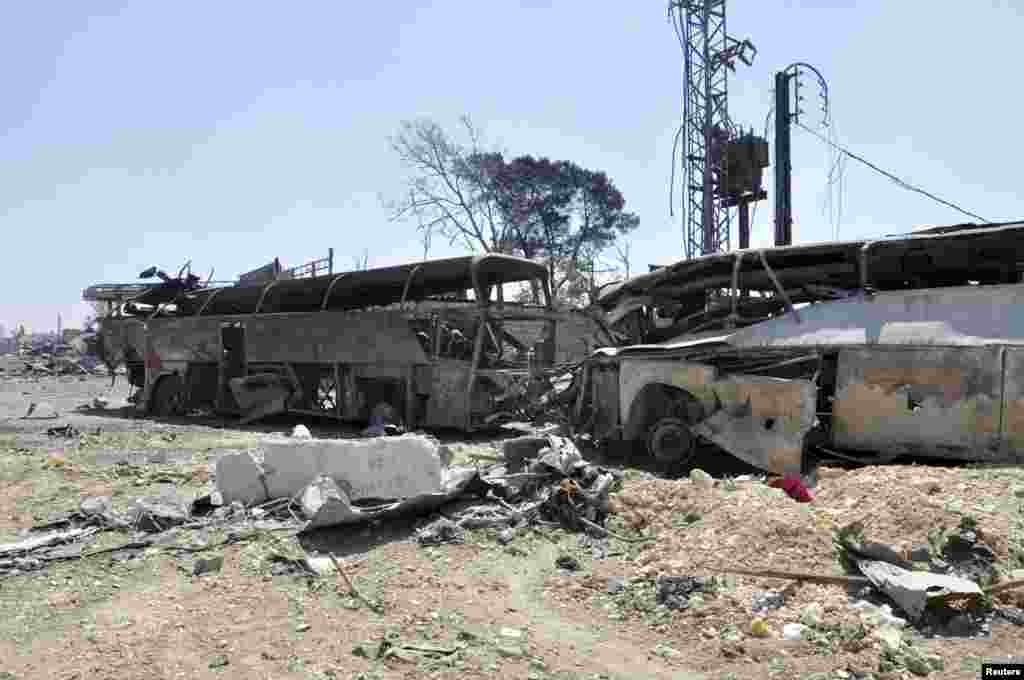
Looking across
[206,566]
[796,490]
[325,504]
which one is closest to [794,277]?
[796,490]

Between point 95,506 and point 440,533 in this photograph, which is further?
point 95,506

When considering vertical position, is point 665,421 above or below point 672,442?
above

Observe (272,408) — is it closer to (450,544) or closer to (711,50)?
(450,544)

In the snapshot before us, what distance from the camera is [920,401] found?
707cm

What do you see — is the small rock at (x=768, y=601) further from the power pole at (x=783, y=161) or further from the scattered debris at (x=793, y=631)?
the power pole at (x=783, y=161)

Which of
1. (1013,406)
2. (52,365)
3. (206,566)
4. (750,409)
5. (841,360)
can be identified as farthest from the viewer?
(52,365)

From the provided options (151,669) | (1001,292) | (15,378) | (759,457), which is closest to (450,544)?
(151,669)

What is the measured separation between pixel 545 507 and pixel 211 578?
2.69m

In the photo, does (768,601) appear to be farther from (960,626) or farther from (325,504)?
(325,504)

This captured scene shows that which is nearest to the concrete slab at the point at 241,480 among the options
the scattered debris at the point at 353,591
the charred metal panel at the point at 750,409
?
the scattered debris at the point at 353,591

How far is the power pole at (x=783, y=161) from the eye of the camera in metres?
13.2

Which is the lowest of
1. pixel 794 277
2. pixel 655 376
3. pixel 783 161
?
pixel 655 376

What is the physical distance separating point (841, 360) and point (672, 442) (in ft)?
6.75

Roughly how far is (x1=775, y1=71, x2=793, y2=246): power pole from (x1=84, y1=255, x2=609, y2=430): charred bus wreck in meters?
4.16
